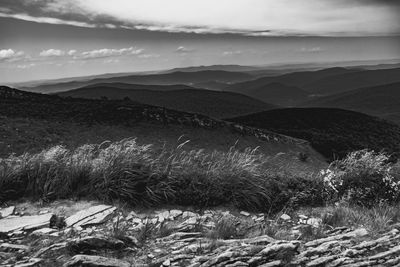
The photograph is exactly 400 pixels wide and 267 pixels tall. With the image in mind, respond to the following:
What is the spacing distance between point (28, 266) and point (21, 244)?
0.76 meters

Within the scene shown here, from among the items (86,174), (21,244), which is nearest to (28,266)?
(21,244)

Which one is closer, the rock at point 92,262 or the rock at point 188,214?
the rock at point 92,262

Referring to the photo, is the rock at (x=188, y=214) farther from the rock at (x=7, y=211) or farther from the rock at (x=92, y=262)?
the rock at (x=7, y=211)

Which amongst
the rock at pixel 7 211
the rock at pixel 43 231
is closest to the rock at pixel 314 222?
the rock at pixel 43 231

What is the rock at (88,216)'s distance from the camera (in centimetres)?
543

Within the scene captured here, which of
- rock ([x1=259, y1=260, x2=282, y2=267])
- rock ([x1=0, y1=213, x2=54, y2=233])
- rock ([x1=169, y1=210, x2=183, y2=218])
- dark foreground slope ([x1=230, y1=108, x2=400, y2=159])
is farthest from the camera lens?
dark foreground slope ([x1=230, y1=108, x2=400, y2=159])

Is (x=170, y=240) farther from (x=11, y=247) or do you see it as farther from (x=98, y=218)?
(x=11, y=247)

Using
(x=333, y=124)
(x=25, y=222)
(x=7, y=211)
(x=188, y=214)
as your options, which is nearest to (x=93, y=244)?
(x=25, y=222)

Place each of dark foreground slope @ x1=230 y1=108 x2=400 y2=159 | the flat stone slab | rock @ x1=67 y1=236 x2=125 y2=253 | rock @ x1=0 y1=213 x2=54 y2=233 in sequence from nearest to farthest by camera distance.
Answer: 1. rock @ x1=67 y1=236 x2=125 y2=253
2. rock @ x1=0 y1=213 x2=54 y2=233
3. the flat stone slab
4. dark foreground slope @ x1=230 y1=108 x2=400 y2=159

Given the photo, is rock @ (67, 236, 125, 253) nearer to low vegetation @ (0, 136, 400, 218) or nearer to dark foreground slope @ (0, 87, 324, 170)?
low vegetation @ (0, 136, 400, 218)

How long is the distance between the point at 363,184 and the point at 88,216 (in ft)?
20.6

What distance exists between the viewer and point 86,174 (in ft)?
22.0

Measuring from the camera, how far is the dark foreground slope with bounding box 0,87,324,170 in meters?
36.2

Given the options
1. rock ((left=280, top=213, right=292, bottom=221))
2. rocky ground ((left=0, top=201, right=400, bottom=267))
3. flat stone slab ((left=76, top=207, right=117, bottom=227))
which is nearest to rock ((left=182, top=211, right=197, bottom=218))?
rocky ground ((left=0, top=201, right=400, bottom=267))
